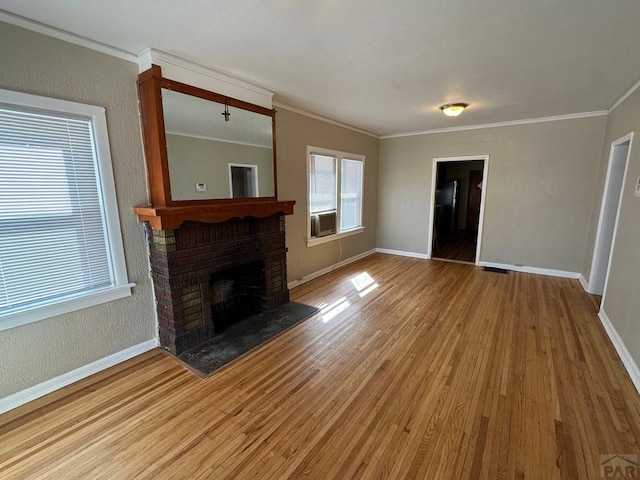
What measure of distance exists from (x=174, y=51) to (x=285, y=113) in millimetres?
1633

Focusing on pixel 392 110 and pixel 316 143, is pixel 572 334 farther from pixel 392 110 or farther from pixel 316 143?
pixel 316 143

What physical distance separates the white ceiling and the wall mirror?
30 centimetres

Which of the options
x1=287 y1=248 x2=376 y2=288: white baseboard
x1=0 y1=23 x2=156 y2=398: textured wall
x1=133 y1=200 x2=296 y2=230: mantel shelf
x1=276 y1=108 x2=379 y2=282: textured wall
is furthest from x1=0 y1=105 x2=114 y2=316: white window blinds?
x1=287 y1=248 x2=376 y2=288: white baseboard

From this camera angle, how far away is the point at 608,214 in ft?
12.2

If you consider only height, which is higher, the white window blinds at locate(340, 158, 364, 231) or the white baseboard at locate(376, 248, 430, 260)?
the white window blinds at locate(340, 158, 364, 231)

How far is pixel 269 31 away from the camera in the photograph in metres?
1.95

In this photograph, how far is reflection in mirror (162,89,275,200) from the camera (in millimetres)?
2469

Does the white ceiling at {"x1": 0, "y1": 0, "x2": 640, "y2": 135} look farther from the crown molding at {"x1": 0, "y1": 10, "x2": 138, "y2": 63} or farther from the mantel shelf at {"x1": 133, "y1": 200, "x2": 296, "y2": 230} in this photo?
the mantel shelf at {"x1": 133, "y1": 200, "x2": 296, "y2": 230}

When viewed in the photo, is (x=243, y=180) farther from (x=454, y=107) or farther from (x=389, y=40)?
(x=454, y=107)

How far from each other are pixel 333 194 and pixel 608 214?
12.3 feet

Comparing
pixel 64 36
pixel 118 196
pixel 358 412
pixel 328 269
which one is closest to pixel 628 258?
pixel 358 412

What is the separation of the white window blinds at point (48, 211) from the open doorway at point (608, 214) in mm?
5428

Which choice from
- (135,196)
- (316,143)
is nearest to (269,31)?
(135,196)

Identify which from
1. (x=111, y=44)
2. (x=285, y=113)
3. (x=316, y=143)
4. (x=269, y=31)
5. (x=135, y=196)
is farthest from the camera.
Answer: (x=316, y=143)
